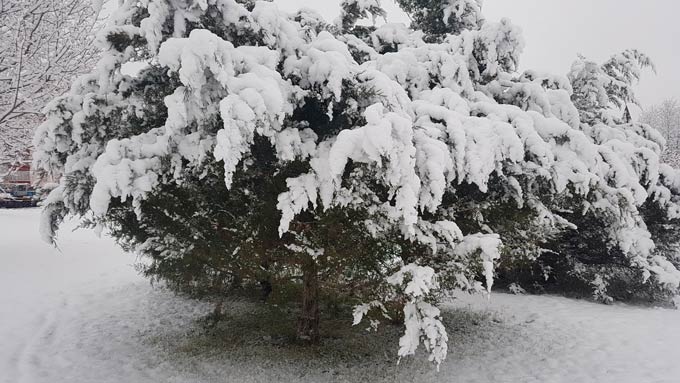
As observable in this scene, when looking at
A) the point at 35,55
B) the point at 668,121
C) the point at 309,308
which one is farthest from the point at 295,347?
the point at 668,121

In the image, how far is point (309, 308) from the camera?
5613 mm

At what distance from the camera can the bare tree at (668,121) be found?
3204 cm

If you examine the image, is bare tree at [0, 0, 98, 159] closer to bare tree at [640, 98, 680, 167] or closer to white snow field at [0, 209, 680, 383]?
white snow field at [0, 209, 680, 383]

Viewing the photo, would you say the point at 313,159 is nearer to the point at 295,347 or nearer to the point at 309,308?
the point at 309,308

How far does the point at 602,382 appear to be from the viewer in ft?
15.2

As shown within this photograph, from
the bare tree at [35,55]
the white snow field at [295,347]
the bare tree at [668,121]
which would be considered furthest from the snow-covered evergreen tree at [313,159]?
the bare tree at [668,121]

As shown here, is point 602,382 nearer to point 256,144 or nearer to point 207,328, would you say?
point 256,144

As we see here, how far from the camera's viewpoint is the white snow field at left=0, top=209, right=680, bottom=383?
4.95m

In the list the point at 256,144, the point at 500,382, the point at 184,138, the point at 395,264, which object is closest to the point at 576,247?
the point at 500,382

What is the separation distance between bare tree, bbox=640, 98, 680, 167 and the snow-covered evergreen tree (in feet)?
95.7

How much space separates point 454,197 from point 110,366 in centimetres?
402

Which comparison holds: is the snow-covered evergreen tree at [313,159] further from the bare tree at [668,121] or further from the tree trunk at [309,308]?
the bare tree at [668,121]

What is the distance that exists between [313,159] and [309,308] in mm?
2389

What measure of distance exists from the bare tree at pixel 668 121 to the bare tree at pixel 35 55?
30519 millimetres
